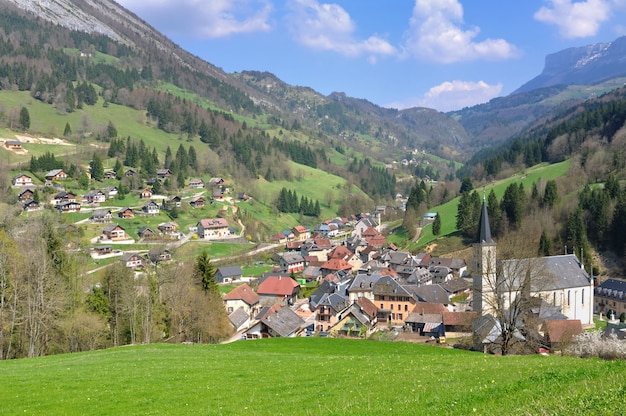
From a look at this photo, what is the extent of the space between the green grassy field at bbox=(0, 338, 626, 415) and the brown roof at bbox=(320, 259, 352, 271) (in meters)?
65.1

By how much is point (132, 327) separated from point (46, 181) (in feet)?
281

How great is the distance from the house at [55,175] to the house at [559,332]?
11006 centimetres

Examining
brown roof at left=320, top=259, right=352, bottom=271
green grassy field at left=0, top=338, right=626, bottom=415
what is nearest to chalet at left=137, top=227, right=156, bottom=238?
brown roof at left=320, top=259, right=352, bottom=271

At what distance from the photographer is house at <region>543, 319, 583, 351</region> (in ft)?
133

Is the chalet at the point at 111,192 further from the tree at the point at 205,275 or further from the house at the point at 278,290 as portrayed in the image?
the tree at the point at 205,275

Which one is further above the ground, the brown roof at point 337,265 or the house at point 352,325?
the brown roof at point 337,265

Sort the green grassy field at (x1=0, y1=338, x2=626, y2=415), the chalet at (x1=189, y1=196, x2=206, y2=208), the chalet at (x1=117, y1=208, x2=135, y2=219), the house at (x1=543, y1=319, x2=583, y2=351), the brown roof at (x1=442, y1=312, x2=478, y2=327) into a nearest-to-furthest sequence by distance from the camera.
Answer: the green grassy field at (x1=0, y1=338, x2=626, y2=415) → the house at (x1=543, y1=319, x2=583, y2=351) → the brown roof at (x1=442, y1=312, x2=478, y2=327) → the chalet at (x1=117, y1=208, x2=135, y2=219) → the chalet at (x1=189, y1=196, x2=206, y2=208)

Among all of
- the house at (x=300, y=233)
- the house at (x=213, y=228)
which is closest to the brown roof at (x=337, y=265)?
the house at (x=213, y=228)

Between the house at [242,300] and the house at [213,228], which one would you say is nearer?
the house at [242,300]

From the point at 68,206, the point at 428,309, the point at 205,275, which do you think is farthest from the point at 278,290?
the point at 68,206

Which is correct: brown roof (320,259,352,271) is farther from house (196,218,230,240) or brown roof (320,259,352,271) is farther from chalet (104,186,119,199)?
chalet (104,186,119,199)

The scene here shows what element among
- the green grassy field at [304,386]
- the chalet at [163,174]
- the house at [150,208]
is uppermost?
the chalet at [163,174]

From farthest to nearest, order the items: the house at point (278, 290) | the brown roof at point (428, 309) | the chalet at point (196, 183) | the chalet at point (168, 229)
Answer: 1. the chalet at point (196, 183)
2. the chalet at point (168, 229)
3. the house at point (278, 290)
4. the brown roof at point (428, 309)

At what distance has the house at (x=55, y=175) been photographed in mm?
111769
